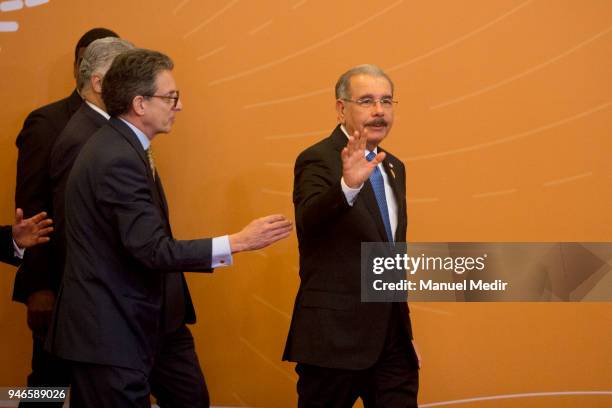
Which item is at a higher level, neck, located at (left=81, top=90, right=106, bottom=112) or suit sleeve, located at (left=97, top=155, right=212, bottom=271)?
neck, located at (left=81, top=90, right=106, bottom=112)

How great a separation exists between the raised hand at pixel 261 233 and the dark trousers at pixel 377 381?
0.59 meters

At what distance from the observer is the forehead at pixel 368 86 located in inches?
114

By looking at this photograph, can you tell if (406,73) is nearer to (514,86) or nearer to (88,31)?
(514,86)

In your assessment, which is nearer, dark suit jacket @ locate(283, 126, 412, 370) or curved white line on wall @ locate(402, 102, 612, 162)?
dark suit jacket @ locate(283, 126, 412, 370)

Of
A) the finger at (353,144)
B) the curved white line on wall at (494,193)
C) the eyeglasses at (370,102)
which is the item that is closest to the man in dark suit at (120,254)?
the finger at (353,144)

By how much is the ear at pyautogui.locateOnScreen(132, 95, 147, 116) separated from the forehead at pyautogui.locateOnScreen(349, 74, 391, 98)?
2.39 ft

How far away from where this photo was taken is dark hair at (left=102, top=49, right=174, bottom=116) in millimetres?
2609

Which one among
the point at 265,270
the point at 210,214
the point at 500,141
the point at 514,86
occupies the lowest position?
the point at 265,270

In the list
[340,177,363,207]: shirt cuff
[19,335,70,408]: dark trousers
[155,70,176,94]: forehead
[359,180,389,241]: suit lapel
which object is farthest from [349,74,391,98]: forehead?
[19,335,70,408]: dark trousers

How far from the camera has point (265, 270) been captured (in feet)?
13.2

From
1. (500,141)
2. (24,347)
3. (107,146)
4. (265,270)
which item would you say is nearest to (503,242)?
(500,141)

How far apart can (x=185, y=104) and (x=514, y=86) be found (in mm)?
1526

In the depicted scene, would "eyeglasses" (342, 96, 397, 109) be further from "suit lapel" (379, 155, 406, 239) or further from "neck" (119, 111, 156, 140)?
"neck" (119, 111, 156, 140)

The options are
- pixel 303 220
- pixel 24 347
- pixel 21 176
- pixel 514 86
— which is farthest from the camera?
pixel 24 347
